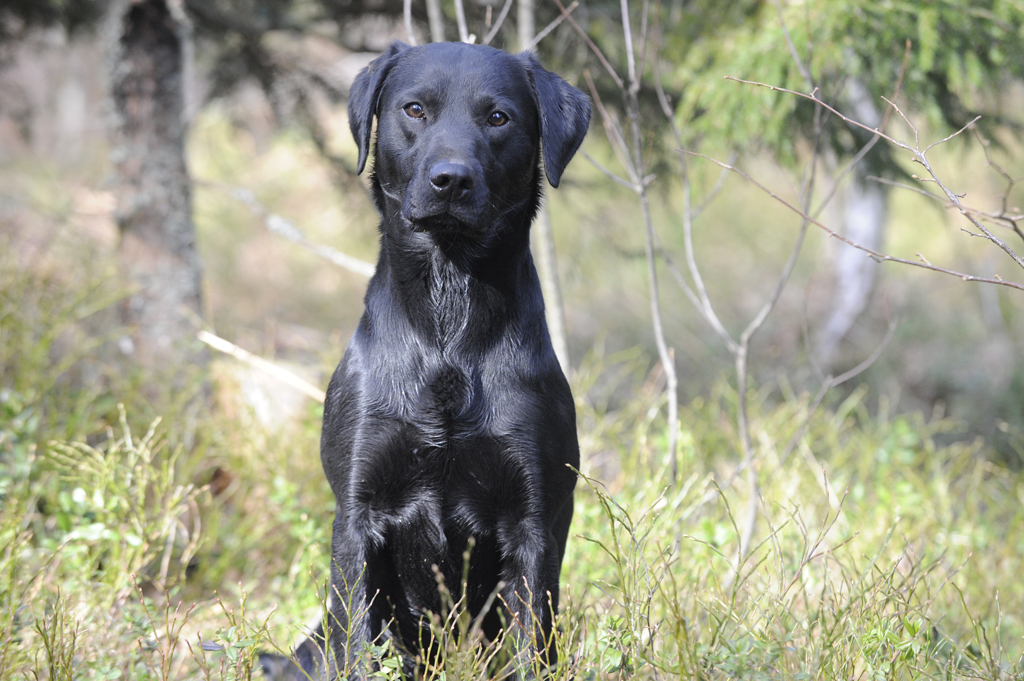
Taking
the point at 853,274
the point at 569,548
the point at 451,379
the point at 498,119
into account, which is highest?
the point at 498,119

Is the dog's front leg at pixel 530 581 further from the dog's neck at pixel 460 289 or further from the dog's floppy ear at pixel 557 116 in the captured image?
the dog's floppy ear at pixel 557 116

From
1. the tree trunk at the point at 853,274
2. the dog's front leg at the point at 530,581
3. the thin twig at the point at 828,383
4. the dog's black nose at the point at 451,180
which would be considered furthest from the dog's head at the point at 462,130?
the tree trunk at the point at 853,274

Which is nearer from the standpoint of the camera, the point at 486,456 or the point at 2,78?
the point at 486,456

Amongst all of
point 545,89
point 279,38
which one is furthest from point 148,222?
point 545,89

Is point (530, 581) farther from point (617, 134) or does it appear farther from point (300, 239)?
point (300, 239)

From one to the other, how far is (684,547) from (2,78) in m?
4.80

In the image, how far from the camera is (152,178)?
4344 millimetres

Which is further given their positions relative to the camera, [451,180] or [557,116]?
[557,116]

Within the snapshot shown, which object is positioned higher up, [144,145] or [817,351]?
[144,145]

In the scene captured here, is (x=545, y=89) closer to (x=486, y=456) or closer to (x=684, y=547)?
(x=486, y=456)

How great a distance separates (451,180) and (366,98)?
54 centimetres

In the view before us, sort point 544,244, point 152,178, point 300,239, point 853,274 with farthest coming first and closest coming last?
point 853,274 < point 152,178 < point 300,239 < point 544,244

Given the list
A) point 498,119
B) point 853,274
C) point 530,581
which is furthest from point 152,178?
point 853,274

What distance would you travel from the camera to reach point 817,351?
20.5 ft
